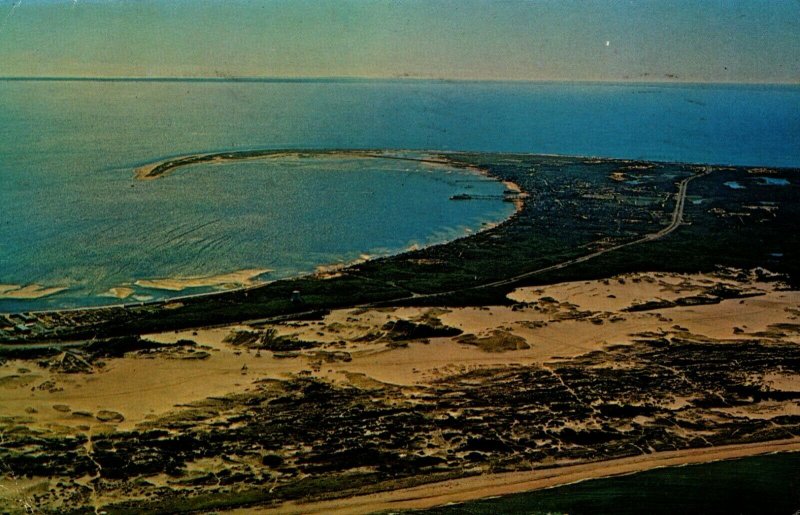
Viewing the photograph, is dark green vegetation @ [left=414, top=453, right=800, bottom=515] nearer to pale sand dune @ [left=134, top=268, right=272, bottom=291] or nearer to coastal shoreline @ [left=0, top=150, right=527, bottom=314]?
coastal shoreline @ [left=0, top=150, right=527, bottom=314]

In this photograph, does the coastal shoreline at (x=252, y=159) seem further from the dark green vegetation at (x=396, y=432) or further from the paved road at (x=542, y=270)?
the dark green vegetation at (x=396, y=432)

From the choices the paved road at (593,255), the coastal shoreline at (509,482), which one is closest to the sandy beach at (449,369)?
the coastal shoreline at (509,482)

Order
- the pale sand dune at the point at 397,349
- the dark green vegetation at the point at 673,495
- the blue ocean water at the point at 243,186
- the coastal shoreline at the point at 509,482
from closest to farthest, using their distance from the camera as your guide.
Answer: the coastal shoreline at the point at 509,482 < the dark green vegetation at the point at 673,495 < the pale sand dune at the point at 397,349 < the blue ocean water at the point at 243,186

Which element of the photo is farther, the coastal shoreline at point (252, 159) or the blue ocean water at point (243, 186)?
the blue ocean water at point (243, 186)

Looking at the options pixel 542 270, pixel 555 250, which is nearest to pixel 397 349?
pixel 542 270

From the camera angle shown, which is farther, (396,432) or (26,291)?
(26,291)

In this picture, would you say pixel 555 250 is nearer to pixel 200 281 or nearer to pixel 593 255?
pixel 593 255

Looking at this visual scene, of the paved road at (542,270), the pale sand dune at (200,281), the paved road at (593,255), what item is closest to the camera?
the paved road at (542,270)

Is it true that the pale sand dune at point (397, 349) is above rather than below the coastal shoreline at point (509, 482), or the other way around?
above
